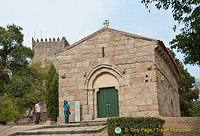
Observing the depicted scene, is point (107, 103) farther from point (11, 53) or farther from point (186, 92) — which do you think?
point (186, 92)

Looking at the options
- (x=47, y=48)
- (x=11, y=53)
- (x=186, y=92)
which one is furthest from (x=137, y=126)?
(x=47, y=48)

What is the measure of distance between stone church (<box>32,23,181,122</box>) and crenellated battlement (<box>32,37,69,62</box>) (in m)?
27.1

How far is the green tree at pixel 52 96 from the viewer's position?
65.8 feet

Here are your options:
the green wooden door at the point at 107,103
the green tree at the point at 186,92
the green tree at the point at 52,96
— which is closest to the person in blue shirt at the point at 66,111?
the green wooden door at the point at 107,103

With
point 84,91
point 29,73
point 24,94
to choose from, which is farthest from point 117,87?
point 29,73

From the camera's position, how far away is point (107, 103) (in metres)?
15.0

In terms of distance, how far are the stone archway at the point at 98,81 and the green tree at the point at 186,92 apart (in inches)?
742

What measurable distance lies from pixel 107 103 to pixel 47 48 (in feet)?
99.8

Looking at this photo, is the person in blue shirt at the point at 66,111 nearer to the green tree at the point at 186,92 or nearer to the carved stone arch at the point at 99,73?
the carved stone arch at the point at 99,73

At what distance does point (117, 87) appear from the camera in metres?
14.7

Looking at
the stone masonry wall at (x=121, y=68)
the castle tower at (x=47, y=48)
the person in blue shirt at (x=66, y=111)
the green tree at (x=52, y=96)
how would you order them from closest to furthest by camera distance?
the stone masonry wall at (x=121, y=68) → the person in blue shirt at (x=66, y=111) → the green tree at (x=52, y=96) → the castle tower at (x=47, y=48)

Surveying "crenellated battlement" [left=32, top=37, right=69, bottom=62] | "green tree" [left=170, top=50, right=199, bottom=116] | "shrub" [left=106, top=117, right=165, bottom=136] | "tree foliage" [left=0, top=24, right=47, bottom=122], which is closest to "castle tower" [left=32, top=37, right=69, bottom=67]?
"crenellated battlement" [left=32, top=37, right=69, bottom=62]

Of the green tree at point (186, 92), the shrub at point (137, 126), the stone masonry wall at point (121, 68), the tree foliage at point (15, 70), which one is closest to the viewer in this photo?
the shrub at point (137, 126)

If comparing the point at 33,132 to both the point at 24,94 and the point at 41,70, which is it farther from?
the point at 41,70
